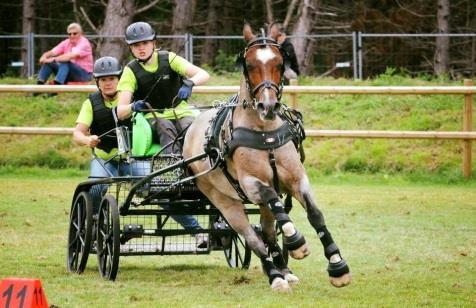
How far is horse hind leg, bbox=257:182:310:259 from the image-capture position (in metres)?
8.45

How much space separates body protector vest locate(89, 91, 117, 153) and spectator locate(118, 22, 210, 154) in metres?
0.48

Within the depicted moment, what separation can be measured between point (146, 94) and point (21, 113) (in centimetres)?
1282

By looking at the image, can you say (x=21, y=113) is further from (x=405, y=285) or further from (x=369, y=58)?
(x=405, y=285)

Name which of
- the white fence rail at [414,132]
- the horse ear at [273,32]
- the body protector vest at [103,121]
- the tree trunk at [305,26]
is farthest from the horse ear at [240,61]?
the tree trunk at [305,26]

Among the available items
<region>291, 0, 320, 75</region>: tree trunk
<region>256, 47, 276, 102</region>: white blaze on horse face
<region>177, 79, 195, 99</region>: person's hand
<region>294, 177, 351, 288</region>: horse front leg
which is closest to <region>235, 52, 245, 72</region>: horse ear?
<region>256, 47, 276, 102</region>: white blaze on horse face

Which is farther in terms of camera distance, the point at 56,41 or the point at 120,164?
the point at 56,41

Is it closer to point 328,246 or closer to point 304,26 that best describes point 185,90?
point 328,246

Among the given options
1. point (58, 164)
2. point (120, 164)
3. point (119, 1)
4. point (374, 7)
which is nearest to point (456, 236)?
point (120, 164)

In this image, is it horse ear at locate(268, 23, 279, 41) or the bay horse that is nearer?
the bay horse

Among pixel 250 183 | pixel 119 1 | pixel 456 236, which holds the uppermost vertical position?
pixel 119 1

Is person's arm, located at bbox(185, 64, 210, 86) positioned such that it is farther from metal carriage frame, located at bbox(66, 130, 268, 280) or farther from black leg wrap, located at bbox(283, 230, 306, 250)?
black leg wrap, located at bbox(283, 230, 306, 250)

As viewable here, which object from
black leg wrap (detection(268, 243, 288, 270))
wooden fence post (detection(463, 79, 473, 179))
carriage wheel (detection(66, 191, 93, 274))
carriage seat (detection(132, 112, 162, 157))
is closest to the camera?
black leg wrap (detection(268, 243, 288, 270))

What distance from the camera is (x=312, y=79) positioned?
2344 cm

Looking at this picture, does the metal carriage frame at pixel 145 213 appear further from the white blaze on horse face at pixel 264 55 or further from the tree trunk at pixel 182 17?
the tree trunk at pixel 182 17
